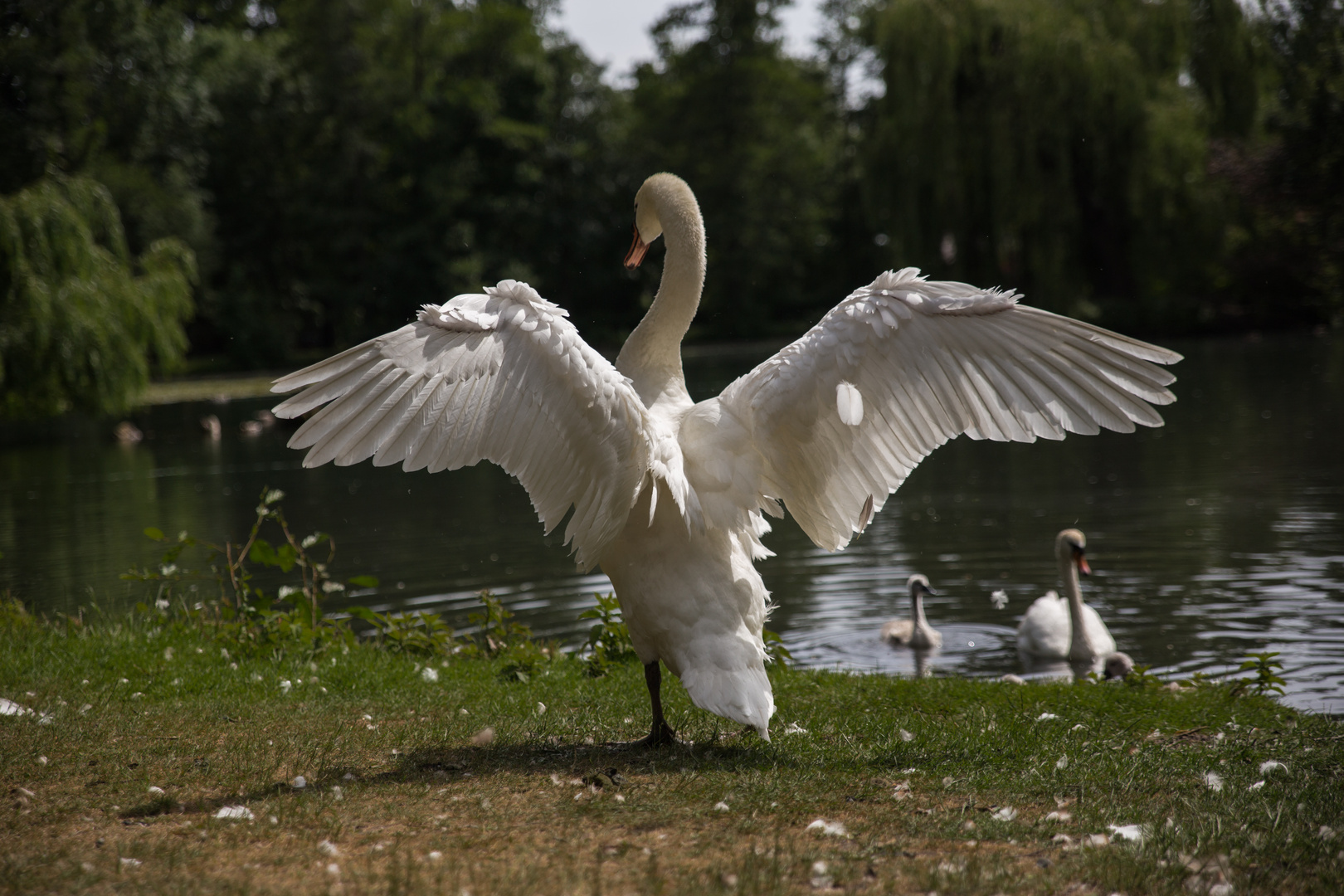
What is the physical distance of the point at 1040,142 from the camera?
104 ft

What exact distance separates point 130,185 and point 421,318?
133 feet

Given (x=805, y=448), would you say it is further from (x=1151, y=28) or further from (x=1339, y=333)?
(x=1339, y=333)

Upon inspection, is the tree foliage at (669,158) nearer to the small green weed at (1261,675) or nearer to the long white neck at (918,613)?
the long white neck at (918,613)

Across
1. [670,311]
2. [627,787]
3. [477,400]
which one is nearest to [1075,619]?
[670,311]

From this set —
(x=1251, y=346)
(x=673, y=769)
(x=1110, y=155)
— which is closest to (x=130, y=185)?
(x=1110, y=155)

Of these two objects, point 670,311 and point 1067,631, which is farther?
point 1067,631

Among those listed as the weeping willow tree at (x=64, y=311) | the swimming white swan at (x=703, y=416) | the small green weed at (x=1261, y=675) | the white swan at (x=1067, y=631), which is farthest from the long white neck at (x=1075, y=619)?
the weeping willow tree at (x=64, y=311)

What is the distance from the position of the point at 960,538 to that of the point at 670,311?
7758mm

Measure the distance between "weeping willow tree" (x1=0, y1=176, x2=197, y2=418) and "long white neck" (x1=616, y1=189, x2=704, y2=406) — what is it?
19323mm

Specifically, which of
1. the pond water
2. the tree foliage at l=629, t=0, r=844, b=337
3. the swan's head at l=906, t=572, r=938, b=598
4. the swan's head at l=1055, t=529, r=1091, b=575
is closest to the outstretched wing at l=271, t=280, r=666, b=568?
the pond water

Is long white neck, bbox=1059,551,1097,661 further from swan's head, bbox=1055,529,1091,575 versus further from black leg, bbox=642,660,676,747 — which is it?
black leg, bbox=642,660,676,747

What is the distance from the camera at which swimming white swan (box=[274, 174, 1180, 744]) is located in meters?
4.42

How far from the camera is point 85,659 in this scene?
21.1 ft

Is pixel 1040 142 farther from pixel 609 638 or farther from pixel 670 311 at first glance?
pixel 670 311
